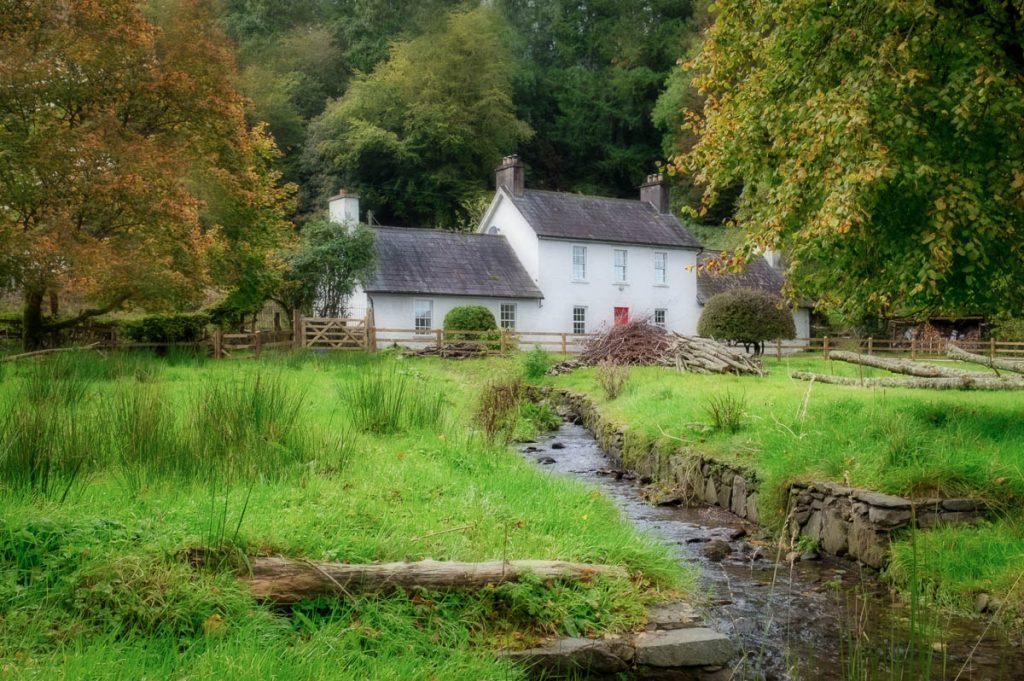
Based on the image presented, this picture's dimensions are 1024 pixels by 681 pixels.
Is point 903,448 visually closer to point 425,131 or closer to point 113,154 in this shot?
point 113,154

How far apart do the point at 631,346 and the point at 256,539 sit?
20.4 m

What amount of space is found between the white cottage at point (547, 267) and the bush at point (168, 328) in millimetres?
9100

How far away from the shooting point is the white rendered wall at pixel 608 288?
1521 inches

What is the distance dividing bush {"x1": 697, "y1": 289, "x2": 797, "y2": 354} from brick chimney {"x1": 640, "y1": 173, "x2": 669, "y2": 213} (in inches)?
525

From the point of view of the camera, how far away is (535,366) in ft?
82.9

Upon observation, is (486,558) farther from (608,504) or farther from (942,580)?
(942,580)

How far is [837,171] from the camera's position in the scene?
26.9ft

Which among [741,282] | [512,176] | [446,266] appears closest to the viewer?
[446,266]

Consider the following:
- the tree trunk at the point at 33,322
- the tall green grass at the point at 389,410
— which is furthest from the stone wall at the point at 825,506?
the tree trunk at the point at 33,322

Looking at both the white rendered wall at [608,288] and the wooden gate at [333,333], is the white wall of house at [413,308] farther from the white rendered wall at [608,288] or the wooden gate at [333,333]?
the wooden gate at [333,333]

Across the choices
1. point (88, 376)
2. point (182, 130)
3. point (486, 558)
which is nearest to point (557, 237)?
point (182, 130)

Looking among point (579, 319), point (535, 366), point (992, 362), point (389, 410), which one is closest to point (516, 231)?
point (579, 319)

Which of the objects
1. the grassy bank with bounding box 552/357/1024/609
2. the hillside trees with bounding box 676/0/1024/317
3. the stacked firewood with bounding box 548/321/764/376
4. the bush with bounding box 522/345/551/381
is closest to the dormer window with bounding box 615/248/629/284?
the stacked firewood with bounding box 548/321/764/376

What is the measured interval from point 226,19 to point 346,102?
44.1 feet
